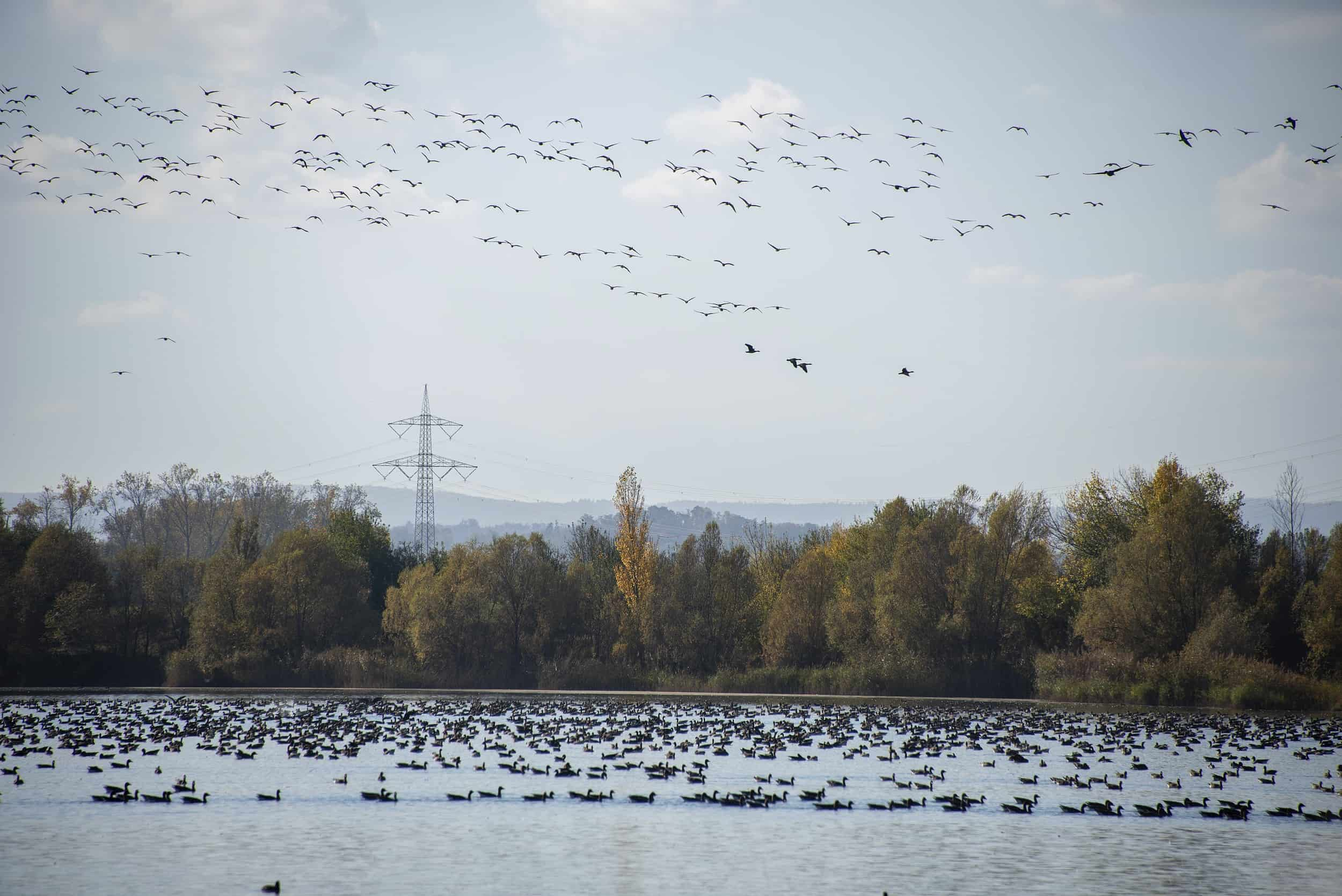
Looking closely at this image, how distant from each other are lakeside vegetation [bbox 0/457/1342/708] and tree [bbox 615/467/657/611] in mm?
151

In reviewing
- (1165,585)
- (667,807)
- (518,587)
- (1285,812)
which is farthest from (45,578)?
(1285,812)

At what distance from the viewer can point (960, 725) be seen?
5309cm

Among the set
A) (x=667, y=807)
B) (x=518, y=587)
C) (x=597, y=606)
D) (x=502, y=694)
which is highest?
(x=518, y=587)

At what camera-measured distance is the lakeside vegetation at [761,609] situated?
63750 mm

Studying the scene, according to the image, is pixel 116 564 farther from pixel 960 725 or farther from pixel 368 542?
pixel 960 725

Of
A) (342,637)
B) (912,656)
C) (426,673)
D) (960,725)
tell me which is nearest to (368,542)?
(342,637)

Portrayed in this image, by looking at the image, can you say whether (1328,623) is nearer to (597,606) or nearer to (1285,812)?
(1285,812)

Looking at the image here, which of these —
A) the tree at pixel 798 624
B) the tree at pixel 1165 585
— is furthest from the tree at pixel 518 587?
the tree at pixel 1165 585

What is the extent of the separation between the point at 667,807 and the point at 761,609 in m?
44.6

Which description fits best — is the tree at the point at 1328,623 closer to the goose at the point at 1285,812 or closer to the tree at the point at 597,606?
the goose at the point at 1285,812

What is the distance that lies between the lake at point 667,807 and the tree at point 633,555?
2258 cm

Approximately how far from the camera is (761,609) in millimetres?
78875

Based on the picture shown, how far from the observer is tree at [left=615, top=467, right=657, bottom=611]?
8025cm

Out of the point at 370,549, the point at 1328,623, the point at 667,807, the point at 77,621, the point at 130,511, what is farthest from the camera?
the point at 130,511
